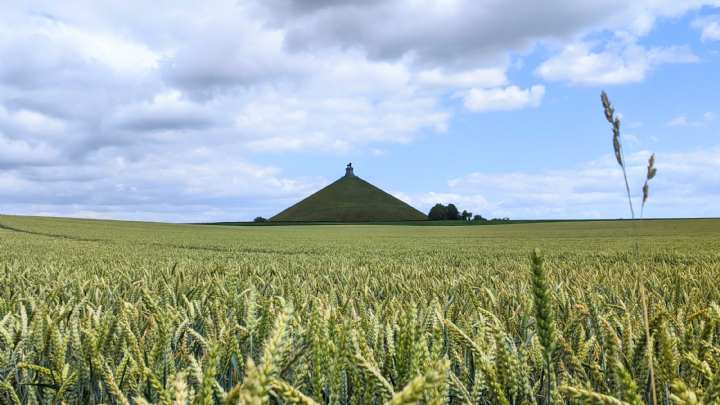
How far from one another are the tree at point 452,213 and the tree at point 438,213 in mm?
613

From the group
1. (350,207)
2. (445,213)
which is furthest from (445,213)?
(350,207)

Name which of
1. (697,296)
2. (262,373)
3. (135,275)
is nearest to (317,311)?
(262,373)

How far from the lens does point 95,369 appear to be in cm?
148

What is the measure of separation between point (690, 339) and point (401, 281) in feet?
8.35

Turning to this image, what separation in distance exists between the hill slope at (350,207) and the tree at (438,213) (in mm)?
19790

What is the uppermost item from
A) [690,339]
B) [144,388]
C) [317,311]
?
[317,311]

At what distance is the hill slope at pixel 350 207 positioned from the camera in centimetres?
12177

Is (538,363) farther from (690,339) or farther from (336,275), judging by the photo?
(336,275)

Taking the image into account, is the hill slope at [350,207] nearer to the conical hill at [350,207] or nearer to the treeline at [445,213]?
the conical hill at [350,207]

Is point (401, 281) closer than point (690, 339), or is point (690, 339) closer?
point (690, 339)

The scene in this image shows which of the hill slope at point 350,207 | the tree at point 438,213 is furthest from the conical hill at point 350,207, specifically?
the tree at point 438,213

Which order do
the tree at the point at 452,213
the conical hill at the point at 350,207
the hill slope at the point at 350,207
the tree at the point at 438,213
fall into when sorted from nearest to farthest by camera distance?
the tree at the point at 452,213, the tree at the point at 438,213, the conical hill at the point at 350,207, the hill slope at the point at 350,207

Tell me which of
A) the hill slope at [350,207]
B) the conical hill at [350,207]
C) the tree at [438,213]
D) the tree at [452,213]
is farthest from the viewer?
the hill slope at [350,207]

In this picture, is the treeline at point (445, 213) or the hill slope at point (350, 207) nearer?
the treeline at point (445, 213)
